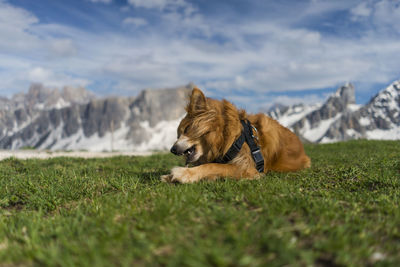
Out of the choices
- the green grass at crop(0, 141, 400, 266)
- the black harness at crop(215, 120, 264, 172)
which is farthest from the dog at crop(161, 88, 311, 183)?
the green grass at crop(0, 141, 400, 266)

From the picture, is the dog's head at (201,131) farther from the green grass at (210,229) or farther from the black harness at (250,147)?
the green grass at (210,229)

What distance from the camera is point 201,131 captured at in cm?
587

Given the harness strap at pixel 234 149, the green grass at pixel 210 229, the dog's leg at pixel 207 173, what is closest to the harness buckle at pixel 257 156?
the dog's leg at pixel 207 173

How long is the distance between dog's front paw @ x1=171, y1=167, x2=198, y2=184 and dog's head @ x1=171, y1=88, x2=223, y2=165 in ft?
1.72

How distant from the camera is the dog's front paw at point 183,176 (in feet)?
17.9

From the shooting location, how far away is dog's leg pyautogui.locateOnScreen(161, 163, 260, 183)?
5498mm

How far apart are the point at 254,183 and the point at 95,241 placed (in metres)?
3.22

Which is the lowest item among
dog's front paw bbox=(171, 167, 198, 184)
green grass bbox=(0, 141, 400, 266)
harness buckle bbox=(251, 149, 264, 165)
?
green grass bbox=(0, 141, 400, 266)

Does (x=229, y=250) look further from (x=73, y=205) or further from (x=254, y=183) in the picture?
(x=73, y=205)

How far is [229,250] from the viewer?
2408 millimetres

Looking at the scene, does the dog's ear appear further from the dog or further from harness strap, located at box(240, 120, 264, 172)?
harness strap, located at box(240, 120, 264, 172)

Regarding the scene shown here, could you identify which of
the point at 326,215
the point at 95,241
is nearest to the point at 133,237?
the point at 95,241

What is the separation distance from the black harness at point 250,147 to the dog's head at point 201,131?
251 millimetres

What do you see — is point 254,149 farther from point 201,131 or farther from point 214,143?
point 201,131
